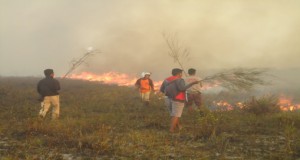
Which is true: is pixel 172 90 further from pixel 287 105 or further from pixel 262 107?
pixel 287 105

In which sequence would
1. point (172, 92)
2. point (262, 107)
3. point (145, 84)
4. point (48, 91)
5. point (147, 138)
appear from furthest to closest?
1. point (145, 84)
2. point (262, 107)
3. point (48, 91)
4. point (172, 92)
5. point (147, 138)

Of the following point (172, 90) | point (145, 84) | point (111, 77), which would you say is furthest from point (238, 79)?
point (111, 77)

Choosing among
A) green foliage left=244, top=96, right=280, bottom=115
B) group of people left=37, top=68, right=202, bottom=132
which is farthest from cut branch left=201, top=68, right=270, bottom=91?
green foliage left=244, top=96, right=280, bottom=115

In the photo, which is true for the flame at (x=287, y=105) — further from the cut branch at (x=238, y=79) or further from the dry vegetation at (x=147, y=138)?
the cut branch at (x=238, y=79)

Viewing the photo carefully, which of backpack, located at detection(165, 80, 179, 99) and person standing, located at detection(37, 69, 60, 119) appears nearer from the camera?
backpack, located at detection(165, 80, 179, 99)

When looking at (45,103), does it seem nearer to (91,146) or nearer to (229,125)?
(91,146)

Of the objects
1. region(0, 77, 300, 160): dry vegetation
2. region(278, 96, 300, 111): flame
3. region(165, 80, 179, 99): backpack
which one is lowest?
region(0, 77, 300, 160): dry vegetation

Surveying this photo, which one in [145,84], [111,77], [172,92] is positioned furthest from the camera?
[111,77]

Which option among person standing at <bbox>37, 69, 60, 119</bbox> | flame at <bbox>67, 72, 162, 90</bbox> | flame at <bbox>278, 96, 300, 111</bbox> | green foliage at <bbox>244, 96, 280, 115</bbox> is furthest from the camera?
flame at <bbox>67, 72, 162, 90</bbox>

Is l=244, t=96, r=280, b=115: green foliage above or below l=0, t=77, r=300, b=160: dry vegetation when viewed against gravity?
above

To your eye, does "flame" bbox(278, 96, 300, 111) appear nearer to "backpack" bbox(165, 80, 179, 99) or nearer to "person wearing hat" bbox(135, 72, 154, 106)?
"person wearing hat" bbox(135, 72, 154, 106)

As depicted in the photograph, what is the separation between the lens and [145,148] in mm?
9570

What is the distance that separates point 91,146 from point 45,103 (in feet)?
19.5

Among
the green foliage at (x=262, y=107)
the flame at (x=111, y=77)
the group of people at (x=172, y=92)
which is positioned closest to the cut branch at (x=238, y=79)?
the group of people at (x=172, y=92)
